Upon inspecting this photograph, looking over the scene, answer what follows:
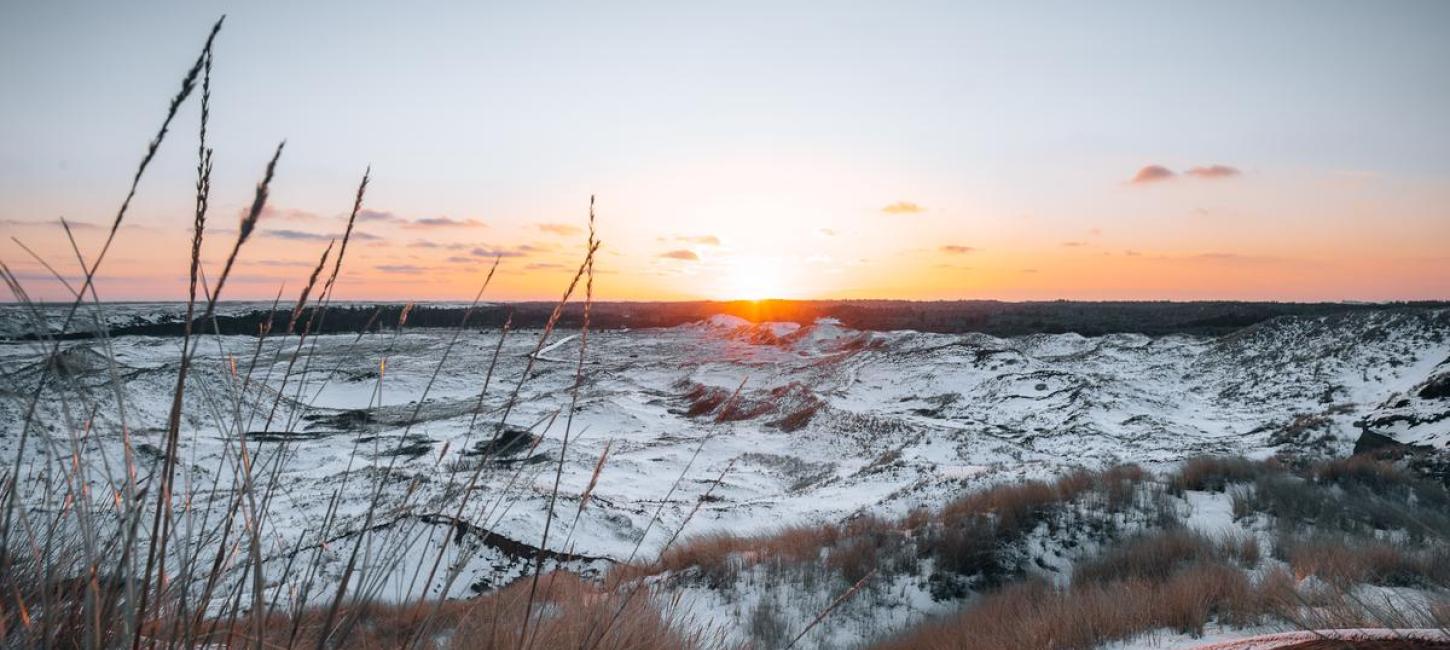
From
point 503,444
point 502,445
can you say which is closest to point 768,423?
point 503,444

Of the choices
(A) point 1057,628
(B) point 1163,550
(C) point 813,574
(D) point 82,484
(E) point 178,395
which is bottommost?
(C) point 813,574

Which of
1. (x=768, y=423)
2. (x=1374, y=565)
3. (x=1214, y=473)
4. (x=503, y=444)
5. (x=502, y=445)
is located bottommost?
(x=768, y=423)

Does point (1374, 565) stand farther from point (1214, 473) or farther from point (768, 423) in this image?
point (768, 423)

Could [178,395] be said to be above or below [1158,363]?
above

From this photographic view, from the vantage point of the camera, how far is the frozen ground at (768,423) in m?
7.94

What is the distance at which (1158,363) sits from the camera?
2817 cm

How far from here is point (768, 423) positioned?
2086cm

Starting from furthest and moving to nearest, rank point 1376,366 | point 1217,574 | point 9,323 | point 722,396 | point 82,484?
point 722,396 → point 1376,366 → point 1217,574 → point 9,323 → point 82,484

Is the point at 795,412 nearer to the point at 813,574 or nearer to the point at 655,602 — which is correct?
the point at 813,574

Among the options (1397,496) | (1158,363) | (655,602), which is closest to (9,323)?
(655,602)

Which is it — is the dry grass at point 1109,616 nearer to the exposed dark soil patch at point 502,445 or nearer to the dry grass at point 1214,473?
the exposed dark soil patch at point 502,445

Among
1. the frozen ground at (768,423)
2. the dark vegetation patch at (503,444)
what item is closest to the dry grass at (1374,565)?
the frozen ground at (768,423)

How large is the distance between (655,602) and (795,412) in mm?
17890

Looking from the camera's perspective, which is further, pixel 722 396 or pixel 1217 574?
pixel 722 396
